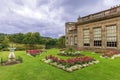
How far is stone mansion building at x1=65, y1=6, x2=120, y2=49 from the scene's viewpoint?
2058cm

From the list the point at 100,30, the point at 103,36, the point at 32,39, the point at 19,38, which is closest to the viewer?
the point at 103,36

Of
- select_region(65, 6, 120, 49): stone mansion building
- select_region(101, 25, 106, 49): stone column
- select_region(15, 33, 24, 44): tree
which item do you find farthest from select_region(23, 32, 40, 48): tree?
select_region(101, 25, 106, 49): stone column

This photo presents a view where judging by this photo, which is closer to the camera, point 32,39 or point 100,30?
point 100,30

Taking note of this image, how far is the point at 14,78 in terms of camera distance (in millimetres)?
9469

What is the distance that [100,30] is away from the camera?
23.5 meters

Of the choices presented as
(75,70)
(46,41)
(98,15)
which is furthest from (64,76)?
(46,41)

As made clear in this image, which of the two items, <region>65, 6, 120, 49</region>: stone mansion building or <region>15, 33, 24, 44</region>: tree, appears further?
<region>15, 33, 24, 44</region>: tree

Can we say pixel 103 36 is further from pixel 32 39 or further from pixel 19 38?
pixel 19 38

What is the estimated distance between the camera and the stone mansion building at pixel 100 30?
20583 mm

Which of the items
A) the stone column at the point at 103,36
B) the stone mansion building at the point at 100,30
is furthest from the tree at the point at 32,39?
the stone column at the point at 103,36

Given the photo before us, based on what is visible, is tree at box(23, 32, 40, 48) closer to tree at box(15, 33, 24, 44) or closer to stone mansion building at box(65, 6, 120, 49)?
tree at box(15, 33, 24, 44)

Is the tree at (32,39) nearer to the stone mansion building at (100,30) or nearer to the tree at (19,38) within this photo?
the tree at (19,38)

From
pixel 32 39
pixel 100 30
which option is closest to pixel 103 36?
pixel 100 30

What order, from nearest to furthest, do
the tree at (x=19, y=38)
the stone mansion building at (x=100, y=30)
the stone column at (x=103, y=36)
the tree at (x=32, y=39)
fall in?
the stone mansion building at (x=100, y=30) < the stone column at (x=103, y=36) < the tree at (x=32, y=39) < the tree at (x=19, y=38)
